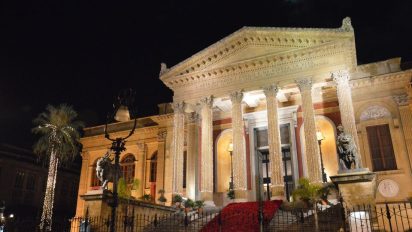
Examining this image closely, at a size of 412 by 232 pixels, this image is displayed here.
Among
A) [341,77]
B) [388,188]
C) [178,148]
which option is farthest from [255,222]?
[388,188]

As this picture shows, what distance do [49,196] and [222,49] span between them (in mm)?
14593

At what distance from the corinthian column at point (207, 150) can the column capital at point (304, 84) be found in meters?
5.88

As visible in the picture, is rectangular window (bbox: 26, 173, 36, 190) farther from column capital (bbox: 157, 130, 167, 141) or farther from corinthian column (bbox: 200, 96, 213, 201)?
corinthian column (bbox: 200, 96, 213, 201)

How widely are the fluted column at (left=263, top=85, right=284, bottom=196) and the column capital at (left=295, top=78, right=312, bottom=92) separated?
1.41m

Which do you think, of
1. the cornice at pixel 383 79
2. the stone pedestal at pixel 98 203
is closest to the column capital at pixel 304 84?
the cornice at pixel 383 79

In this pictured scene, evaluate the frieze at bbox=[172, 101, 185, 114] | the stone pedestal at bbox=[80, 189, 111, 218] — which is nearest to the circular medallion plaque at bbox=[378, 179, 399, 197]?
the frieze at bbox=[172, 101, 185, 114]

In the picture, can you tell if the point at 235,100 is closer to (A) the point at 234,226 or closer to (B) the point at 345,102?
(B) the point at 345,102

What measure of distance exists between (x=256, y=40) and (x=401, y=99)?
988 centimetres

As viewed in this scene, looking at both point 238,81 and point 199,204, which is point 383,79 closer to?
point 238,81

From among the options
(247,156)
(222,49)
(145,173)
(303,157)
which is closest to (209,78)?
(222,49)

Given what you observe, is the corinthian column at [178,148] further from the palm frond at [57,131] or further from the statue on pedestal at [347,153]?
the statue on pedestal at [347,153]

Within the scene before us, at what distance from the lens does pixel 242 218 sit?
17.1m

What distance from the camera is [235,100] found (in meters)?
24.1

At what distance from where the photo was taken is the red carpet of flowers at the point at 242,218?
16.2 m
